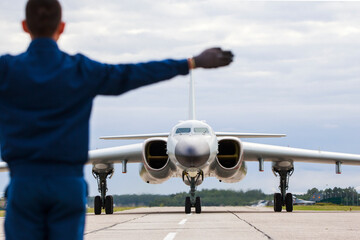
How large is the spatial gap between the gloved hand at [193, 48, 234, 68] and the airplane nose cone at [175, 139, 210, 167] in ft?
44.9

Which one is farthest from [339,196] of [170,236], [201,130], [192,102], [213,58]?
[213,58]

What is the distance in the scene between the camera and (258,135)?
2291cm

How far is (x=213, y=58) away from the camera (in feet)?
8.66

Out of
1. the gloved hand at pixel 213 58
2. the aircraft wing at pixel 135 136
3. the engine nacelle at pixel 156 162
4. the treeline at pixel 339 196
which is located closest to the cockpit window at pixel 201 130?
the engine nacelle at pixel 156 162

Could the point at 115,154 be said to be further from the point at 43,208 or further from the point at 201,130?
the point at 43,208

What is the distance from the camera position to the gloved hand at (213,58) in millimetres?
2639

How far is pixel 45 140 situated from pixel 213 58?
766 millimetres

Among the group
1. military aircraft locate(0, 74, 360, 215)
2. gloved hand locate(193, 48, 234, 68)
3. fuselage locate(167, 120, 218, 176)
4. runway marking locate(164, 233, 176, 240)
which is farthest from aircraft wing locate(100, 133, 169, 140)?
gloved hand locate(193, 48, 234, 68)

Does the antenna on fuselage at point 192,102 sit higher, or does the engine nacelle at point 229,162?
the antenna on fuselage at point 192,102

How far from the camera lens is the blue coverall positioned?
2434 mm

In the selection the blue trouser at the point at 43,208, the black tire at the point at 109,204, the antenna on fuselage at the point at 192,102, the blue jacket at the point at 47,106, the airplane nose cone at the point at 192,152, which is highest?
the antenna on fuselage at the point at 192,102

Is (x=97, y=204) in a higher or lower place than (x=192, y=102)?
lower

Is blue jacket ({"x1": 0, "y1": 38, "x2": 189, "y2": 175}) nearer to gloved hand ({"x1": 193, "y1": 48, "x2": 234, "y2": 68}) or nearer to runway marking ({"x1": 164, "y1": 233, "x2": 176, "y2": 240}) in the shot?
gloved hand ({"x1": 193, "y1": 48, "x2": 234, "y2": 68})

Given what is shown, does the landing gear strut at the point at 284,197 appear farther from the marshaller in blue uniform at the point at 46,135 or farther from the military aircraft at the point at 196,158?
the marshaller in blue uniform at the point at 46,135
